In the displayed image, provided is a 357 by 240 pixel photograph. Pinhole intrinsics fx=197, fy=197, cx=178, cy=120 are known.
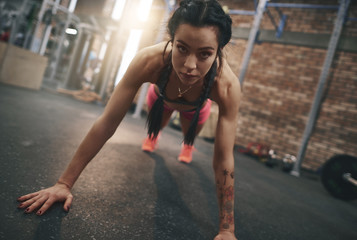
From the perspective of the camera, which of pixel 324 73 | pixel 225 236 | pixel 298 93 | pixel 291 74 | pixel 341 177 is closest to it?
pixel 225 236

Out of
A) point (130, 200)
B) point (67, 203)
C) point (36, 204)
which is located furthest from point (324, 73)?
point (36, 204)

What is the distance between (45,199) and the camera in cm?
88

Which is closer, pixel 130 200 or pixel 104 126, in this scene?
pixel 104 126

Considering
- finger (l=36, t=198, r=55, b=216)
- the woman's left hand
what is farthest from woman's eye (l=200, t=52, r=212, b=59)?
finger (l=36, t=198, r=55, b=216)

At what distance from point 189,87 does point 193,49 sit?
34cm

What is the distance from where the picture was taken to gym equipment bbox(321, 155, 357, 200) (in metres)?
2.51

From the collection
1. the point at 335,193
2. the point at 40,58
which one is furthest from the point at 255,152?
the point at 40,58

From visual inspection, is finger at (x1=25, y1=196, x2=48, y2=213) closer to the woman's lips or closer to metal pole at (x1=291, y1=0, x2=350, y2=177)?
the woman's lips

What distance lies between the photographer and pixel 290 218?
1.56m

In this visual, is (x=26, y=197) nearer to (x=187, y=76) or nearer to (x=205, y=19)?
(x=187, y=76)

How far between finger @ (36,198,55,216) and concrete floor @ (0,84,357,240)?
0.02 m

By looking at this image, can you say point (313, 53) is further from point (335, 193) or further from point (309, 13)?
point (335, 193)

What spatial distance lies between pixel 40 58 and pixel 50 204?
4155 millimetres

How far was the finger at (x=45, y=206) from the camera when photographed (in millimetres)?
825
